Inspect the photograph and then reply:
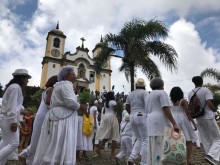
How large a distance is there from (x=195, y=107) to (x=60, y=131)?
2965 millimetres

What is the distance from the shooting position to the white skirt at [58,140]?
3.73 metres

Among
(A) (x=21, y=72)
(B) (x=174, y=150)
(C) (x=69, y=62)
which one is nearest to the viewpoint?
(B) (x=174, y=150)

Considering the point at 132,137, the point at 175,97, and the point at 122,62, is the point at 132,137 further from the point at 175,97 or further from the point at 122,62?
the point at 122,62

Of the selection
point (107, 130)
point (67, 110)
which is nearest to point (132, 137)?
point (107, 130)

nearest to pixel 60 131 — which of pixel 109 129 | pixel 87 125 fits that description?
pixel 109 129

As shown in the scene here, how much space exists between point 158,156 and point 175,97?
4.63ft

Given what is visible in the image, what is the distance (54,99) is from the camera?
13.4 ft

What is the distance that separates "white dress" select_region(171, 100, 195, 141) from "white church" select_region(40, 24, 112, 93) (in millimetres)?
36929

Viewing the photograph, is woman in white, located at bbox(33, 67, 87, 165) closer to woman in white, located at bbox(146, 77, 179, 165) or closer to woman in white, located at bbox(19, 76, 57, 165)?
woman in white, located at bbox(19, 76, 57, 165)

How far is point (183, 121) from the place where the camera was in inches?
222

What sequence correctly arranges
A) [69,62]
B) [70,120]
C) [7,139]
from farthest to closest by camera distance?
[69,62] → [7,139] → [70,120]

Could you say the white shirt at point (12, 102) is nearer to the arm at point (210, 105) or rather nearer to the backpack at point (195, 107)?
the backpack at point (195, 107)

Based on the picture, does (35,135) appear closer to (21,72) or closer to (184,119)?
(21,72)

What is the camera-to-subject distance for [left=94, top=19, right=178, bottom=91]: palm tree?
40.1ft
